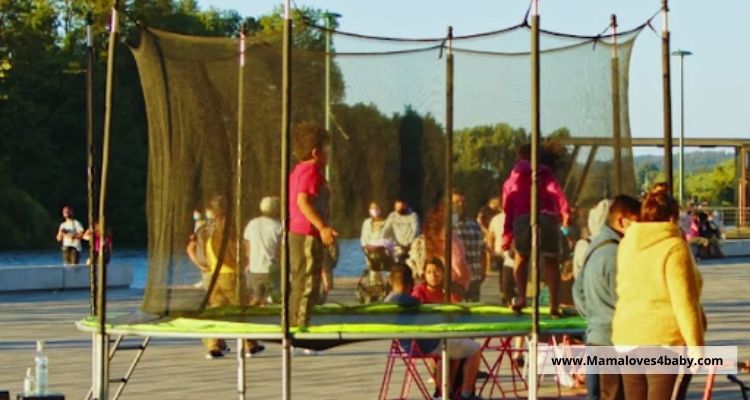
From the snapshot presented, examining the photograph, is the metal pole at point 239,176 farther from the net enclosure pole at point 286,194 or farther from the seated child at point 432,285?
the seated child at point 432,285

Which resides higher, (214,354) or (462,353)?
(462,353)

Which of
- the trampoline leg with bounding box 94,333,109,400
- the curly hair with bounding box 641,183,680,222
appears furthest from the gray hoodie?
the trampoline leg with bounding box 94,333,109,400

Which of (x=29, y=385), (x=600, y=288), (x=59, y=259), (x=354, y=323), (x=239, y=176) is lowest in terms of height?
(x=59, y=259)

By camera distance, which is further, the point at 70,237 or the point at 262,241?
the point at 70,237

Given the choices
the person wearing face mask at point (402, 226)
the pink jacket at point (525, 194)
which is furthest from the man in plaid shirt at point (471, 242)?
the person wearing face mask at point (402, 226)

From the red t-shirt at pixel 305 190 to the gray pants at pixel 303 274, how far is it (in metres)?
0.06

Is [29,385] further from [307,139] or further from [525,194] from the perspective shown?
[525,194]

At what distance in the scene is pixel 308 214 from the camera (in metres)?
11.6

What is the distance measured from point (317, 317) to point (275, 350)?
23.9ft

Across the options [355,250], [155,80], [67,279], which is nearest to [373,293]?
[355,250]

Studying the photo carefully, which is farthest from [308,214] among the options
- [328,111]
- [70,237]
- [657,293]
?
[70,237]

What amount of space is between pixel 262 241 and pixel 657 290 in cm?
337

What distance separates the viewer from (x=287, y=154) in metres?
10.8

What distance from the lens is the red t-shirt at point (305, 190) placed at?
1166 centimetres
